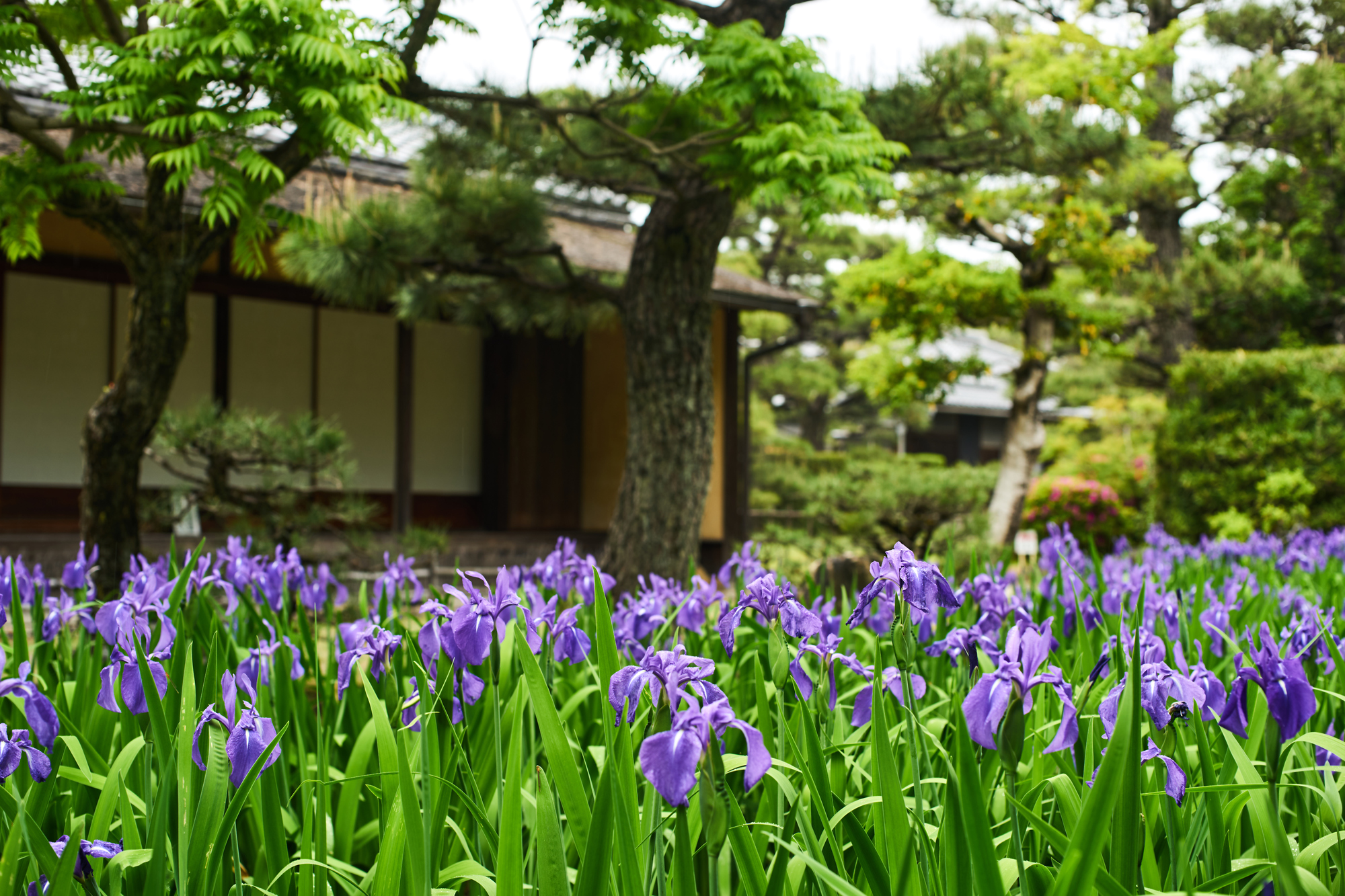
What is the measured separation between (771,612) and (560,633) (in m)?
0.44

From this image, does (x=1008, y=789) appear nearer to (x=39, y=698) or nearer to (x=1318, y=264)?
(x=39, y=698)

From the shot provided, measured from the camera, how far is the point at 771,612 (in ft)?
3.81

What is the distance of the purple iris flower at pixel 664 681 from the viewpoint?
2.87ft

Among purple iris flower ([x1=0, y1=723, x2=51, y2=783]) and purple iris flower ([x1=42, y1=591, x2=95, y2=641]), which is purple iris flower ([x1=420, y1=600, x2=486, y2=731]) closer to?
purple iris flower ([x1=0, y1=723, x2=51, y2=783])

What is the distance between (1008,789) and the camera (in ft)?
3.31

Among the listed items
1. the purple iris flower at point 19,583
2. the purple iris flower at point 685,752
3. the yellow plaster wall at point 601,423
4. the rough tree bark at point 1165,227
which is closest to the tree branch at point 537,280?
the yellow plaster wall at point 601,423

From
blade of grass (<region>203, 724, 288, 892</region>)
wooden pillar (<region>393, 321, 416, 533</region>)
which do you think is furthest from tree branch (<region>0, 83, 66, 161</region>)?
wooden pillar (<region>393, 321, 416, 533</region>)

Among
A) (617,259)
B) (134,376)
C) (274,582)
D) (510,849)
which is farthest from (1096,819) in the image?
(617,259)

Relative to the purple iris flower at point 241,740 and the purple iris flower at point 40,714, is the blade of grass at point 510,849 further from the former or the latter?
the purple iris flower at point 40,714

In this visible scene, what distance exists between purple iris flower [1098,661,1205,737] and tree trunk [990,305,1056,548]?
9.15 meters

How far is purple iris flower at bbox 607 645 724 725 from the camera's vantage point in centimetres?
87

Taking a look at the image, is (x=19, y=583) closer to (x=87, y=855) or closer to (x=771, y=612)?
(x=87, y=855)

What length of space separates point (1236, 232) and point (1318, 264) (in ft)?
5.20

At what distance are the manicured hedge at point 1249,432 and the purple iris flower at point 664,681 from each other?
8.59 metres
